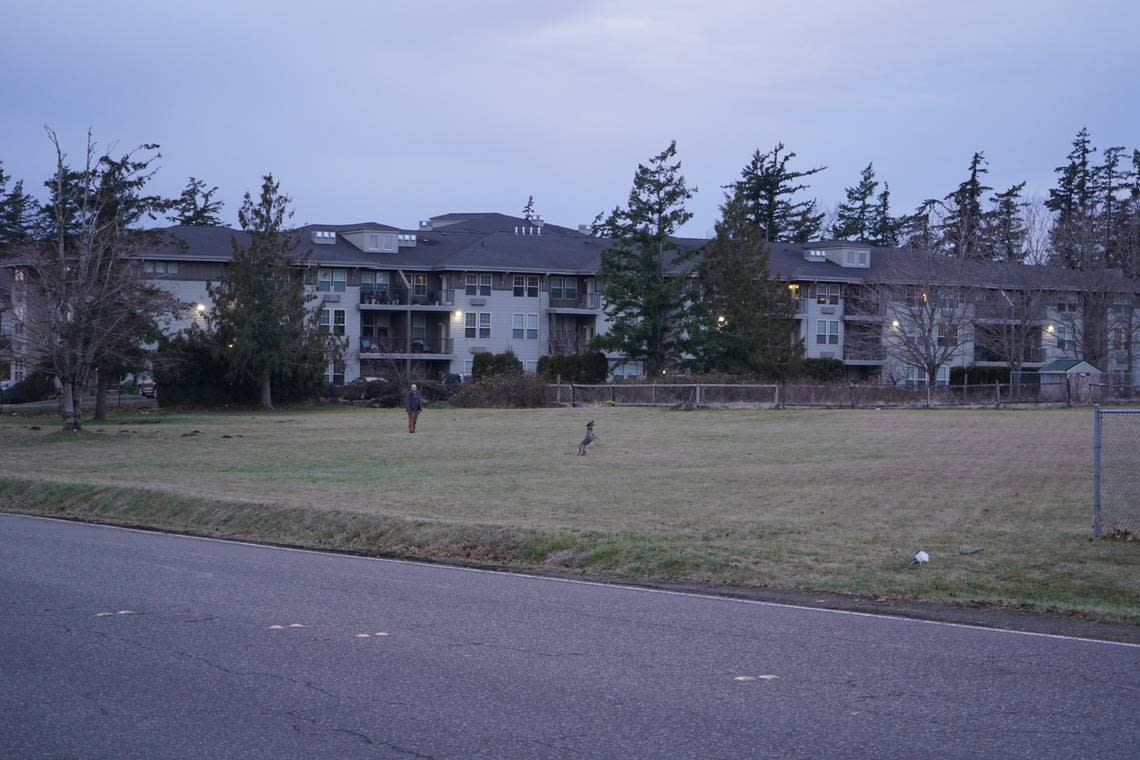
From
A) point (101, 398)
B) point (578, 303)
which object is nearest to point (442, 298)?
point (578, 303)

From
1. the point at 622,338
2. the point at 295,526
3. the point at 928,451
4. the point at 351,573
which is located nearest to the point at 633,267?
the point at 622,338

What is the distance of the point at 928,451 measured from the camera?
28906mm

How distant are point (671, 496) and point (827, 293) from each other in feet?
197

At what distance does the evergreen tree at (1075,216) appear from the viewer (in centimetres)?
7144

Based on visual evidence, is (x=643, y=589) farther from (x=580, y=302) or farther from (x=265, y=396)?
(x=580, y=302)

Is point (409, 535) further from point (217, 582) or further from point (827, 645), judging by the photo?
point (827, 645)

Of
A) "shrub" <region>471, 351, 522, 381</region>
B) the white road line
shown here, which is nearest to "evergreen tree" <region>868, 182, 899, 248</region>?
"shrub" <region>471, 351, 522, 381</region>

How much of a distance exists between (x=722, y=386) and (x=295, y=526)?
34.0 meters

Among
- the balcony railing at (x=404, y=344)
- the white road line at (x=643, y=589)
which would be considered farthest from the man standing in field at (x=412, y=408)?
the balcony railing at (x=404, y=344)

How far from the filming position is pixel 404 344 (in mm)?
73750

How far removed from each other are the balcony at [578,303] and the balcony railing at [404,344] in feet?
23.4

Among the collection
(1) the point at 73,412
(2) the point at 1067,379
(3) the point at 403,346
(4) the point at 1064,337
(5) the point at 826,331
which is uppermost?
(5) the point at 826,331

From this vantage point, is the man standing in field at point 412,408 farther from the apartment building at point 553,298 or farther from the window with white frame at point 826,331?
the window with white frame at point 826,331

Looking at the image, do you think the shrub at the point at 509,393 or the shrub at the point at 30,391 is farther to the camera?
the shrub at the point at 30,391
